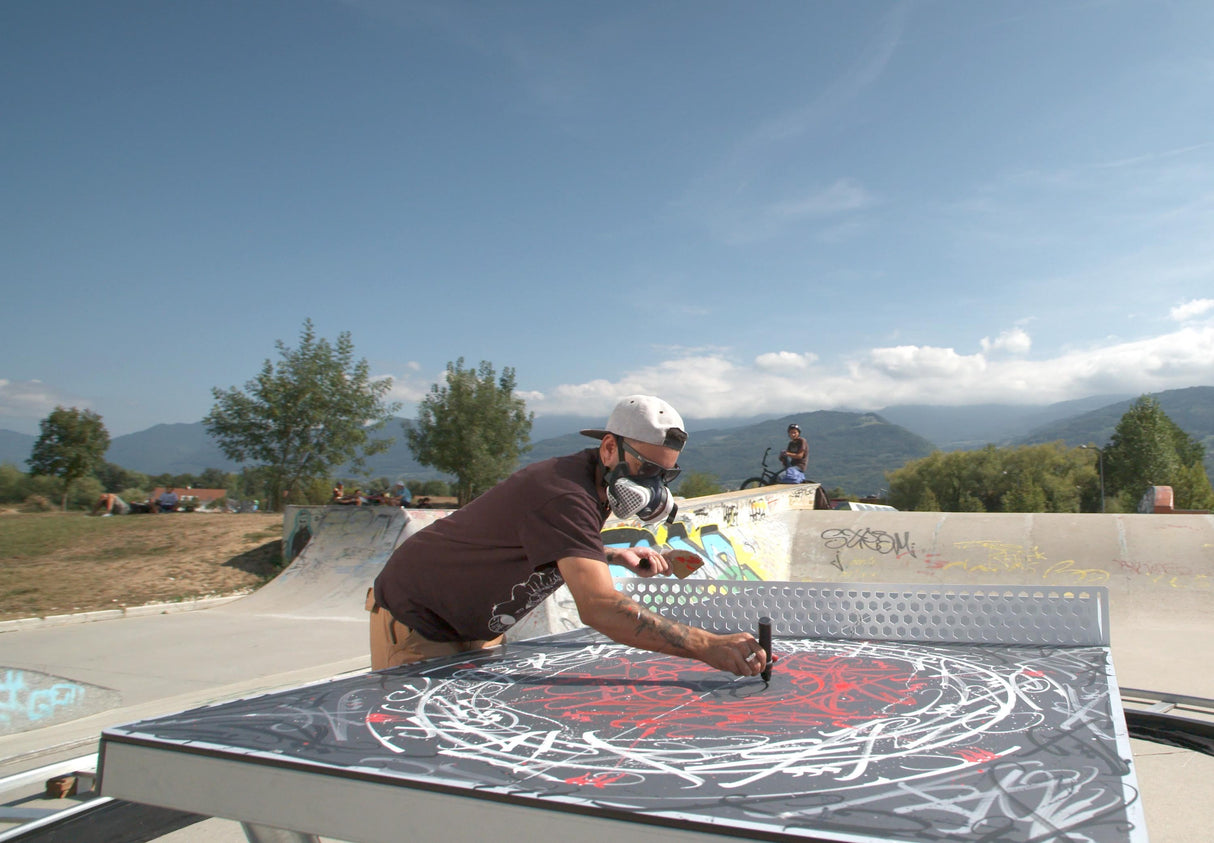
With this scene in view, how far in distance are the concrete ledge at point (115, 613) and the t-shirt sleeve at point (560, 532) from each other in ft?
36.8

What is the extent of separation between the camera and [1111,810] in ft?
3.87

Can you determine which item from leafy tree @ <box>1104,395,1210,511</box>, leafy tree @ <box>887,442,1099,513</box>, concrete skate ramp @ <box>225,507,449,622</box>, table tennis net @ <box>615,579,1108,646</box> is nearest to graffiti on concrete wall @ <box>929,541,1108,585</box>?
concrete skate ramp @ <box>225,507,449,622</box>

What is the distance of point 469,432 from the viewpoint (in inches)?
1660

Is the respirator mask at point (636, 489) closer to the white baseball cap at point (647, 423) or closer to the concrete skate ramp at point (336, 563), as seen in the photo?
the white baseball cap at point (647, 423)

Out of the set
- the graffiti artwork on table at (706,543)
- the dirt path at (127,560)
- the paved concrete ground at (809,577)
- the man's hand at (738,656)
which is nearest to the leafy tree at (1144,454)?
the paved concrete ground at (809,577)

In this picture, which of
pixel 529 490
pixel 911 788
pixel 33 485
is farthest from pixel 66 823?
pixel 33 485

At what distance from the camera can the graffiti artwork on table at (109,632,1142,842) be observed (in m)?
1.20

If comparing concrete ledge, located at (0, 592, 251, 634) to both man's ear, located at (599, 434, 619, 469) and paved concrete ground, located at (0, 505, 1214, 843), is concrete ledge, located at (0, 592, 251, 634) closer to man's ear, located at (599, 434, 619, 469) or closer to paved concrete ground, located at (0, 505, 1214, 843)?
paved concrete ground, located at (0, 505, 1214, 843)

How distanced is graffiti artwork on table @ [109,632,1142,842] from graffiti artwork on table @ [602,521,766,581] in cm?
515

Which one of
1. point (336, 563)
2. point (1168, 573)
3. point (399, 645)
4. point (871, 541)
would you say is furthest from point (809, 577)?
point (399, 645)

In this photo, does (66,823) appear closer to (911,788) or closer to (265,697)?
(265,697)

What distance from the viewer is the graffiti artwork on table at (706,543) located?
7.75 m

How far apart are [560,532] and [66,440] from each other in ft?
154

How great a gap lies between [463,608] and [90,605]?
40.6 feet
